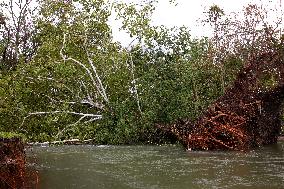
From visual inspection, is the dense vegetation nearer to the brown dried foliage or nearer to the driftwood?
the driftwood

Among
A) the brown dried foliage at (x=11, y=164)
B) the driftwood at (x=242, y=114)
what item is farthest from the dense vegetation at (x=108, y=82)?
the brown dried foliage at (x=11, y=164)

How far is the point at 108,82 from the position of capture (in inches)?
839

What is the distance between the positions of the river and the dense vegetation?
8.42ft

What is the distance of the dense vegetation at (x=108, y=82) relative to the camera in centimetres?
1880

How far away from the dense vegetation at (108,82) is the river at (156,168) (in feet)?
8.42

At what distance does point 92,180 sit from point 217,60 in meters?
17.1

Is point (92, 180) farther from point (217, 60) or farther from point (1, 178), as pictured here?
point (217, 60)

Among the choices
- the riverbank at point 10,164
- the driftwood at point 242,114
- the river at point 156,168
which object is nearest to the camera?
the riverbank at point 10,164

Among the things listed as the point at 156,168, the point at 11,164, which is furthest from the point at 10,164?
the point at 156,168

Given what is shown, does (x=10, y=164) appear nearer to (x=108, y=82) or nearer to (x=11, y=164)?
(x=11, y=164)

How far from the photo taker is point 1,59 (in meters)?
35.0

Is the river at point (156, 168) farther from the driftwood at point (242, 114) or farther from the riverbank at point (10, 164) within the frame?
the riverbank at point (10, 164)

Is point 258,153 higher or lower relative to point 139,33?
lower

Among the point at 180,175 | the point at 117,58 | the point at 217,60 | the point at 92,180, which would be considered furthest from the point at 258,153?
the point at 217,60
